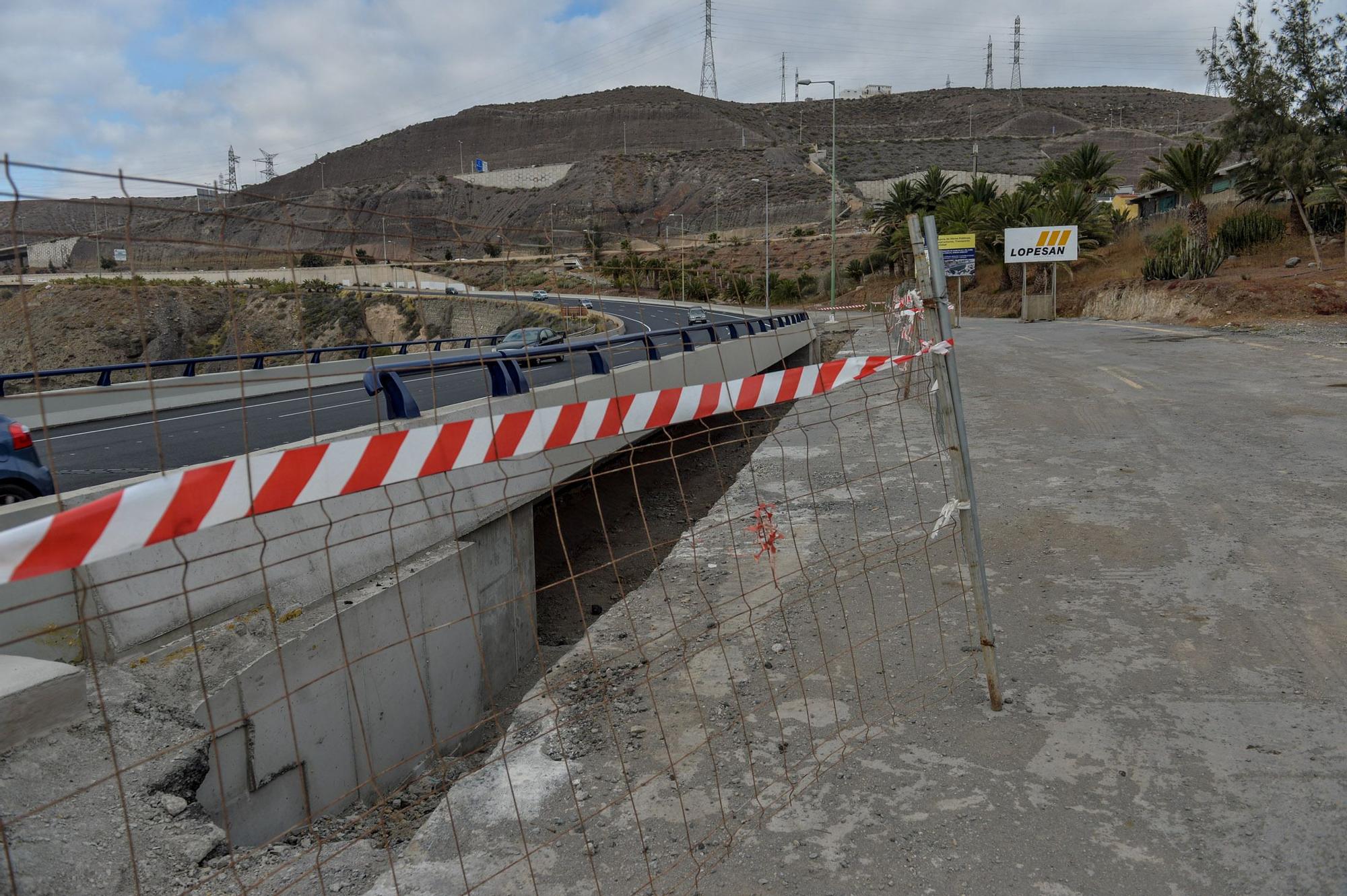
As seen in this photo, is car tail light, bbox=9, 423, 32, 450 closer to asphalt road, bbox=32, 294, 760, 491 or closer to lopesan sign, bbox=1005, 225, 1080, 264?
asphalt road, bbox=32, 294, 760, 491

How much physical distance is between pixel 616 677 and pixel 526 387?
3835 mm

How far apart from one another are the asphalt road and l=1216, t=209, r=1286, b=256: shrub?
1248 inches

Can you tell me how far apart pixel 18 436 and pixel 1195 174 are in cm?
4063

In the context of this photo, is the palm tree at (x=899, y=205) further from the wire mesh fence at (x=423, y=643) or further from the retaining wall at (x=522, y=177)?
the retaining wall at (x=522, y=177)

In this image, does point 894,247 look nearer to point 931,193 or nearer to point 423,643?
point 931,193

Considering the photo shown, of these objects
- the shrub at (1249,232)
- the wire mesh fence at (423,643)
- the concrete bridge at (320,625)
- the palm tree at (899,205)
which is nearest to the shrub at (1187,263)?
the shrub at (1249,232)

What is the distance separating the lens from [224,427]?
544 inches

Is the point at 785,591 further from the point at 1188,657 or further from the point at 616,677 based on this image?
the point at 1188,657

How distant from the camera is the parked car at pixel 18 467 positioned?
21.6 ft

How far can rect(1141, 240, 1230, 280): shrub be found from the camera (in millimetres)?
33750

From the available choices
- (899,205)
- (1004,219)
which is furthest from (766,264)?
(899,205)

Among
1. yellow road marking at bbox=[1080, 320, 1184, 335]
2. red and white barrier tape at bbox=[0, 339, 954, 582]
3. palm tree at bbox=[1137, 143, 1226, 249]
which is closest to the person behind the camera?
red and white barrier tape at bbox=[0, 339, 954, 582]


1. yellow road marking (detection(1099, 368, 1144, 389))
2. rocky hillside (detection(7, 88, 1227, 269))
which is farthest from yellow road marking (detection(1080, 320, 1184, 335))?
rocky hillside (detection(7, 88, 1227, 269))

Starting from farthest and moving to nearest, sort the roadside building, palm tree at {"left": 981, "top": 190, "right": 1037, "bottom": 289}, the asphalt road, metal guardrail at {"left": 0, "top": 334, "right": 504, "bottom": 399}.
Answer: the roadside building, palm tree at {"left": 981, "top": 190, "right": 1037, "bottom": 289}, the asphalt road, metal guardrail at {"left": 0, "top": 334, "right": 504, "bottom": 399}
